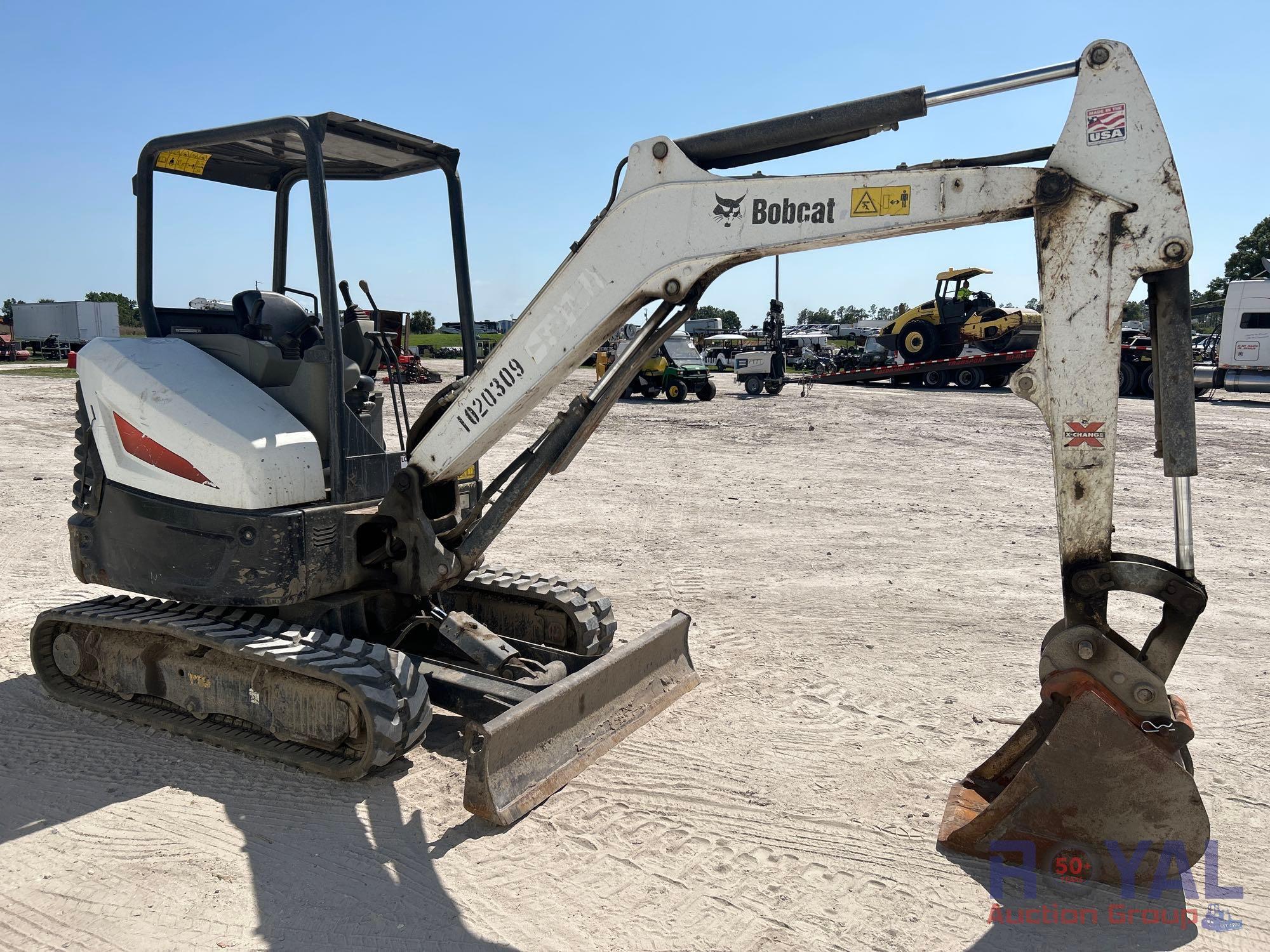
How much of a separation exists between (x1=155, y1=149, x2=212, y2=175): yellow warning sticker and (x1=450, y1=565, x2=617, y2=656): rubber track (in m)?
2.72

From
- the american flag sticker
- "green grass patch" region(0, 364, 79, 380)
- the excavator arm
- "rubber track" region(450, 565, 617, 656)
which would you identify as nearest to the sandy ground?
the excavator arm

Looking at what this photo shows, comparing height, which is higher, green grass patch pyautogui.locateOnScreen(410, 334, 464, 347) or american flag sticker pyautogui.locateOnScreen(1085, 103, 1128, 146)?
green grass patch pyautogui.locateOnScreen(410, 334, 464, 347)

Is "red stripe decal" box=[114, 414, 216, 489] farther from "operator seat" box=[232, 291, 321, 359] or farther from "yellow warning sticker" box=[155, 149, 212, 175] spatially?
"yellow warning sticker" box=[155, 149, 212, 175]

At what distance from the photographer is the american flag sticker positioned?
3.24 meters

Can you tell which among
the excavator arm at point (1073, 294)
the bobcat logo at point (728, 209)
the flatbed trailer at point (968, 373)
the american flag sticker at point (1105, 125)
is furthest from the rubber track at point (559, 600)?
the flatbed trailer at point (968, 373)

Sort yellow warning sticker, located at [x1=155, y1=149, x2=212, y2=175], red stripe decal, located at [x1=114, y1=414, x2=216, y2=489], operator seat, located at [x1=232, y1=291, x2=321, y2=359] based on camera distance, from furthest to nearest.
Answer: yellow warning sticker, located at [x1=155, y1=149, x2=212, y2=175], operator seat, located at [x1=232, y1=291, x2=321, y2=359], red stripe decal, located at [x1=114, y1=414, x2=216, y2=489]

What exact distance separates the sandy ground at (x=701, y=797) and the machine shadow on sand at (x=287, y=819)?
1cm

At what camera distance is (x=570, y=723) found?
4430mm

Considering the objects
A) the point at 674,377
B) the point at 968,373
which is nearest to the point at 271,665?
the point at 674,377

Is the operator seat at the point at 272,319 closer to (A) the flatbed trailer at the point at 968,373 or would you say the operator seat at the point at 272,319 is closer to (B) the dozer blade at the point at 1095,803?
(B) the dozer blade at the point at 1095,803

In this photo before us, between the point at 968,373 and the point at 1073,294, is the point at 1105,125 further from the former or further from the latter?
the point at 968,373

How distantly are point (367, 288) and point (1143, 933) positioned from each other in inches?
165

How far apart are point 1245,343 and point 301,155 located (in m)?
26.3

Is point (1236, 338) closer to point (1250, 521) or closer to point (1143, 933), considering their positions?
point (1250, 521)
